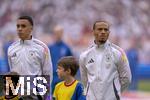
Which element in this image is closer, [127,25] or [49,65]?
[49,65]

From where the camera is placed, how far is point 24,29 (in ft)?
30.5

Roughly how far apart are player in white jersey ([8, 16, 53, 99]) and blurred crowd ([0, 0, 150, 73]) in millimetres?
19091

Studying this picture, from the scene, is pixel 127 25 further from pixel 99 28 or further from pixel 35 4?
pixel 99 28

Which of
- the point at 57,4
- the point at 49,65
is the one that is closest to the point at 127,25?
the point at 57,4

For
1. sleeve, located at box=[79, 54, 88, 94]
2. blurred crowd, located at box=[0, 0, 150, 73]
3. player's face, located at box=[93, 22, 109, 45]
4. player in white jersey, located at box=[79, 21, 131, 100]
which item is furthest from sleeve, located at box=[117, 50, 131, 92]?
blurred crowd, located at box=[0, 0, 150, 73]

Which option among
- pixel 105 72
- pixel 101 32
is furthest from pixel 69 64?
pixel 101 32

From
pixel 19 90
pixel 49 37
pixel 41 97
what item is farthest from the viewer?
pixel 49 37

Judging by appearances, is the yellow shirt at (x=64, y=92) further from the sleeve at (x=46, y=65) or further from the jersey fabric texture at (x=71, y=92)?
the sleeve at (x=46, y=65)

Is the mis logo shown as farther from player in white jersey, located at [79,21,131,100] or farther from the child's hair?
player in white jersey, located at [79,21,131,100]

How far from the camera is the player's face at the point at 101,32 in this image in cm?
895

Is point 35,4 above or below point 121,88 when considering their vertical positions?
above

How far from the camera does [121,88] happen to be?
912cm

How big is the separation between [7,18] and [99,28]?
20.5 m

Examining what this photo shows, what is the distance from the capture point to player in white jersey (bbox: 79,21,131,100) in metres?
8.89
